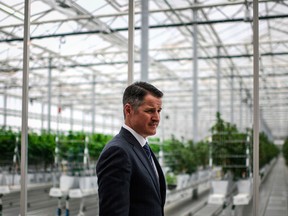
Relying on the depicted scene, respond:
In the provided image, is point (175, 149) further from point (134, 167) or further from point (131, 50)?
point (134, 167)

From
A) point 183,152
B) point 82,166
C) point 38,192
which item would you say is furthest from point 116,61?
point 38,192

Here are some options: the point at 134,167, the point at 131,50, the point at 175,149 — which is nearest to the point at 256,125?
the point at 131,50

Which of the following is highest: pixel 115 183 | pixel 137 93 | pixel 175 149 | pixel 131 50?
pixel 131 50

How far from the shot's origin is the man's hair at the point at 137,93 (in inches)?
78.8

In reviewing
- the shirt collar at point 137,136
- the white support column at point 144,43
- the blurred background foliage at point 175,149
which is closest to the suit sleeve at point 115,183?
the shirt collar at point 137,136

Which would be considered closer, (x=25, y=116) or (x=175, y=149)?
(x=25, y=116)

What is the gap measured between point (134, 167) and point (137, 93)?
0.36m

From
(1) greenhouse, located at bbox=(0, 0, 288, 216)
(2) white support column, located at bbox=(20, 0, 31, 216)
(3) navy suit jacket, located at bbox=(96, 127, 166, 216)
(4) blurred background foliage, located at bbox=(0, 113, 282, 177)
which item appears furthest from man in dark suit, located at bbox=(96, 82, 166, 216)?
(4) blurred background foliage, located at bbox=(0, 113, 282, 177)

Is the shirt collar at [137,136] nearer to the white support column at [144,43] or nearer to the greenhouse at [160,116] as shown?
the greenhouse at [160,116]

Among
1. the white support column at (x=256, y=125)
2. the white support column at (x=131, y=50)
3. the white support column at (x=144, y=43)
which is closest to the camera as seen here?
the white support column at (x=256, y=125)

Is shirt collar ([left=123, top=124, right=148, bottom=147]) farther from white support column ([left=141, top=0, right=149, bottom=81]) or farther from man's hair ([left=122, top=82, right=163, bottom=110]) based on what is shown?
white support column ([left=141, top=0, right=149, bottom=81])

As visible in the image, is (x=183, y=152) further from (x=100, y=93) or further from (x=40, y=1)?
(x=100, y=93)

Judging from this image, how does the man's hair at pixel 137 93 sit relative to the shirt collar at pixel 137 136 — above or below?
above

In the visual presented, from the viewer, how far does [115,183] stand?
6.00 ft
